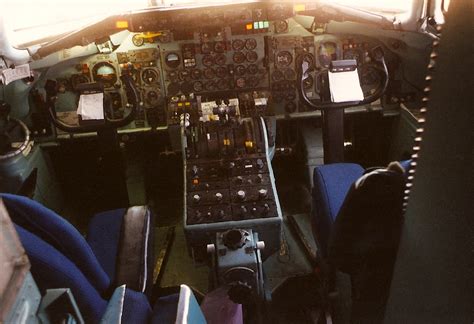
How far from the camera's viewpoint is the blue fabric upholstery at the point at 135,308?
145 cm

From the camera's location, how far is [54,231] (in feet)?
4.37

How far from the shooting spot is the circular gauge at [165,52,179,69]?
330 cm

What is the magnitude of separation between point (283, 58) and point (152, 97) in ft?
3.30

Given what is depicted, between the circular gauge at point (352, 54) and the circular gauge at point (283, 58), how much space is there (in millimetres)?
397

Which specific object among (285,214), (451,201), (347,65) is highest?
(451,201)

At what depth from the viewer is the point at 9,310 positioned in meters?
0.66

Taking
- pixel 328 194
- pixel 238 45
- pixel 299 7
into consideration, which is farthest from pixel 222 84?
pixel 328 194

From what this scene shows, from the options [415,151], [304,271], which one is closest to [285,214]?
[304,271]

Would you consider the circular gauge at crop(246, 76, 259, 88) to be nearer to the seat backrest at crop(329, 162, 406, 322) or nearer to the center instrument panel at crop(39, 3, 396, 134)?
the center instrument panel at crop(39, 3, 396, 134)

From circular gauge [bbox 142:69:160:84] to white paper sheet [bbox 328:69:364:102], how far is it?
1.29m

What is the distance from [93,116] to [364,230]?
1.88 m

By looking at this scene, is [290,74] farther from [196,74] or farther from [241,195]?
[241,195]

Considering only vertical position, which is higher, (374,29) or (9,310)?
(9,310)

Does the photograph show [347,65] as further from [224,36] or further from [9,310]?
[9,310]
